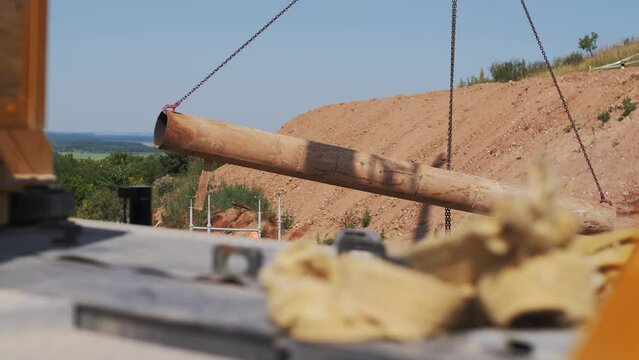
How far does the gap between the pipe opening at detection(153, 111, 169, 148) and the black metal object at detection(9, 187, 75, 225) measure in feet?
14.0

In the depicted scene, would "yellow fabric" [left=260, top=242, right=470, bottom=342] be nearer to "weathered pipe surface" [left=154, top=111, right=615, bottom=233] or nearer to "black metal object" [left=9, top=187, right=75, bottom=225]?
"black metal object" [left=9, top=187, right=75, bottom=225]

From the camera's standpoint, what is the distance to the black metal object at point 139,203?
7188 mm

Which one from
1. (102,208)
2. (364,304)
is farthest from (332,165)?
(102,208)

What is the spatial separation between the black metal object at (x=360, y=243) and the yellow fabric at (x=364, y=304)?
1321 millimetres

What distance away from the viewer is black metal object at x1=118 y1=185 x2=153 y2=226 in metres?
7.19

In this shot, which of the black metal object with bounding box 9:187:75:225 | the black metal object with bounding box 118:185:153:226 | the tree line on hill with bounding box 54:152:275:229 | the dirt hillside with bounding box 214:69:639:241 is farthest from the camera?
the tree line on hill with bounding box 54:152:275:229

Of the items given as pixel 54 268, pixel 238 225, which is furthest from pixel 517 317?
pixel 238 225

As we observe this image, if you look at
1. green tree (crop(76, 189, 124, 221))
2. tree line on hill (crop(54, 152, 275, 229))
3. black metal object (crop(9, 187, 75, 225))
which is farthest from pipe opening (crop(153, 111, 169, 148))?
green tree (crop(76, 189, 124, 221))

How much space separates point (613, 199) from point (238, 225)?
12351mm

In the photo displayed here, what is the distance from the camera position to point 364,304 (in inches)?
109

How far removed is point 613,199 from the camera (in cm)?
2119

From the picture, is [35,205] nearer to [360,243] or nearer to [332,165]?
[360,243]

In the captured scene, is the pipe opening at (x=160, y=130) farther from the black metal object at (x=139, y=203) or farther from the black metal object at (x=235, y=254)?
the black metal object at (x=235, y=254)

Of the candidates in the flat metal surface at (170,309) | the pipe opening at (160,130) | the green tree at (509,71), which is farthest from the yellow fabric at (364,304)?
the green tree at (509,71)
